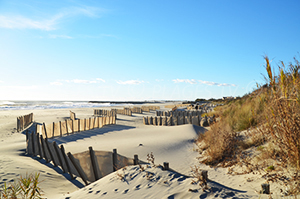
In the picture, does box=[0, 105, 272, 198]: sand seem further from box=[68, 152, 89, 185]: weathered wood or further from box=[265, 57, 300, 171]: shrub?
box=[265, 57, 300, 171]: shrub

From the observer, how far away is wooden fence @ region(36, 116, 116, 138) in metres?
14.1

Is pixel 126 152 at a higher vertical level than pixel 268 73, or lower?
lower

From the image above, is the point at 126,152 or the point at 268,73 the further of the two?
the point at 126,152

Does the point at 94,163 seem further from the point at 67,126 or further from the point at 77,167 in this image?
the point at 67,126

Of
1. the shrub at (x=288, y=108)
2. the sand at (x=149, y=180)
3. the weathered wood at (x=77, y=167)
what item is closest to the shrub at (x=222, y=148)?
the sand at (x=149, y=180)

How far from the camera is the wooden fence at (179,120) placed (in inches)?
669

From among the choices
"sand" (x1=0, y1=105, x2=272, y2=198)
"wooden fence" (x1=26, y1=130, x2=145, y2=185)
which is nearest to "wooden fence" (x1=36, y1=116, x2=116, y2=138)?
"sand" (x1=0, y1=105, x2=272, y2=198)

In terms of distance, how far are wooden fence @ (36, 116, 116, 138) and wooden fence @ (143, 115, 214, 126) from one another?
4828 millimetres

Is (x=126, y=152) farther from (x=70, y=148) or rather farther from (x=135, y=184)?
(x=135, y=184)

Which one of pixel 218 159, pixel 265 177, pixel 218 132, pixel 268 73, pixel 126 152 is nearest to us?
pixel 268 73

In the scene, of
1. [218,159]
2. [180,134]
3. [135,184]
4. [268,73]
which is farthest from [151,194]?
[180,134]

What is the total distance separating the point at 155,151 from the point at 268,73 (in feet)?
23.0

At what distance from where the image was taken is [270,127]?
4.37 metres

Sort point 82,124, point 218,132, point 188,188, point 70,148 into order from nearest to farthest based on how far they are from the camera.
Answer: point 188,188, point 218,132, point 70,148, point 82,124
